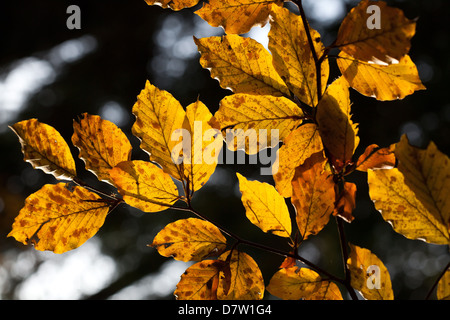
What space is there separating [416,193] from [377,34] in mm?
131

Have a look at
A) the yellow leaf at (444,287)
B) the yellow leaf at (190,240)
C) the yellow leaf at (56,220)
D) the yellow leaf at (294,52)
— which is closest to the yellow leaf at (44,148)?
the yellow leaf at (56,220)

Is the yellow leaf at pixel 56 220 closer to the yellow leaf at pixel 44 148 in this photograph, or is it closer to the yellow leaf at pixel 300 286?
the yellow leaf at pixel 44 148

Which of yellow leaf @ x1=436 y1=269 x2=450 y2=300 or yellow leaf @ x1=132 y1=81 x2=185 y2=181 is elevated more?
yellow leaf @ x1=132 y1=81 x2=185 y2=181

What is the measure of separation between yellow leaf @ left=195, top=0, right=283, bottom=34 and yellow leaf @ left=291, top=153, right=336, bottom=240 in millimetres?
139

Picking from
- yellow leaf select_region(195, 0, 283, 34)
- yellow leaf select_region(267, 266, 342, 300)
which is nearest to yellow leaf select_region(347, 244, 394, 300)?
yellow leaf select_region(267, 266, 342, 300)

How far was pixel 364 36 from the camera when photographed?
0.31m

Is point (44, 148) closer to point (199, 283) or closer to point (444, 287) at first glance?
point (199, 283)

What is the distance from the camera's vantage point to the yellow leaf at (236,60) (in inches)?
14.2

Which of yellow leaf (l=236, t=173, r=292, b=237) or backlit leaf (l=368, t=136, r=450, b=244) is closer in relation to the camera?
backlit leaf (l=368, t=136, r=450, b=244)

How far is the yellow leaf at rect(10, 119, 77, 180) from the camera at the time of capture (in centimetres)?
37

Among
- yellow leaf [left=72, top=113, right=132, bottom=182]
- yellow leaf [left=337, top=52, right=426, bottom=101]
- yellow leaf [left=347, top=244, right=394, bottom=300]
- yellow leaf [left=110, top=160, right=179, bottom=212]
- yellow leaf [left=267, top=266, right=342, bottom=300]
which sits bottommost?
yellow leaf [left=267, top=266, right=342, bottom=300]

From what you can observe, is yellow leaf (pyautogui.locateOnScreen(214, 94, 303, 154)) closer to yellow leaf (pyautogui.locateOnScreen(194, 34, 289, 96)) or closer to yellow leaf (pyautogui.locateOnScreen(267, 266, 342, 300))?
yellow leaf (pyautogui.locateOnScreen(194, 34, 289, 96))
